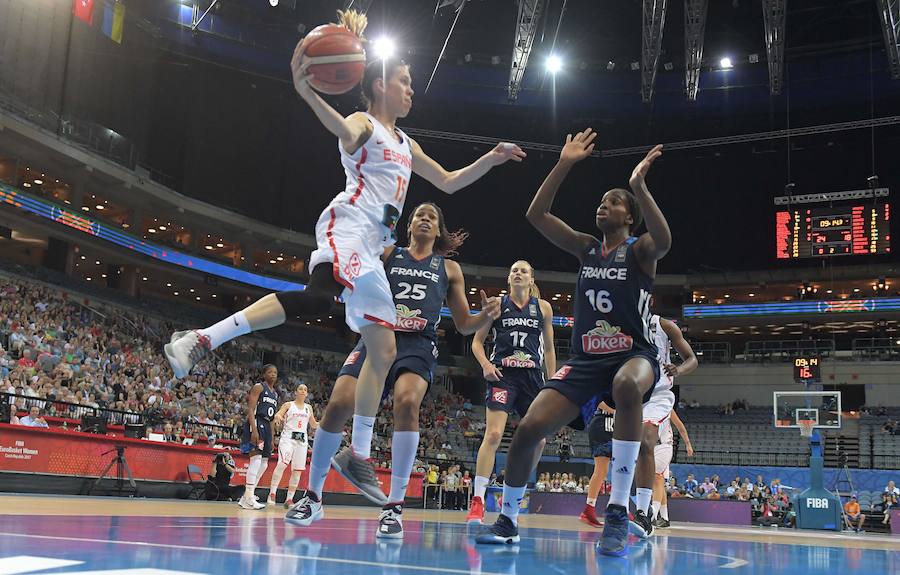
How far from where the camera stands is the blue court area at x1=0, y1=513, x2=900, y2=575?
267 centimetres

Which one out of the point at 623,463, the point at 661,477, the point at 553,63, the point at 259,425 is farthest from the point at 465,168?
the point at 553,63

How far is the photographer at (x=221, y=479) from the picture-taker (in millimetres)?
14281

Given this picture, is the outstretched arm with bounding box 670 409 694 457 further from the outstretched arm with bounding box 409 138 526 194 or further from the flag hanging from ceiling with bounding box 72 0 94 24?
the flag hanging from ceiling with bounding box 72 0 94 24

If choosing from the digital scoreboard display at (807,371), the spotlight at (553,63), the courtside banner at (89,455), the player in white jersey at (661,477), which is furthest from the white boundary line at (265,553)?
the spotlight at (553,63)

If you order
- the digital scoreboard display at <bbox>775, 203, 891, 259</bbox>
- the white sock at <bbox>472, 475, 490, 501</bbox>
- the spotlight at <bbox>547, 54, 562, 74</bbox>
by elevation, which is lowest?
the white sock at <bbox>472, 475, 490, 501</bbox>

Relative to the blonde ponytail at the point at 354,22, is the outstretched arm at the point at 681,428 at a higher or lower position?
lower

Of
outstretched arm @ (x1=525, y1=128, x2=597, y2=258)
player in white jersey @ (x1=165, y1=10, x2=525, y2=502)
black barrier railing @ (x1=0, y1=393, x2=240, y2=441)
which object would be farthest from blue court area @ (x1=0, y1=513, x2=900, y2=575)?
black barrier railing @ (x1=0, y1=393, x2=240, y2=441)

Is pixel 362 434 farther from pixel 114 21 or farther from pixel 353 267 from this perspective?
pixel 114 21

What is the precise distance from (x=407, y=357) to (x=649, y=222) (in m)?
1.93

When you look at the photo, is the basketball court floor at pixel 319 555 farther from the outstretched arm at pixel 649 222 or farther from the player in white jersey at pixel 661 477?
the player in white jersey at pixel 661 477

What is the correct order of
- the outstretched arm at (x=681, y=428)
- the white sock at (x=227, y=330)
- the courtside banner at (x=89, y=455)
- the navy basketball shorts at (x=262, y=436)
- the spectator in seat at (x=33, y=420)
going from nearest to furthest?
the white sock at (x=227, y=330)
the outstretched arm at (x=681, y=428)
the courtside banner at (x=89, y=455)
the navy basketball shorts at (x=262, y=436)
the spectator in seat at (x=33, y=420)

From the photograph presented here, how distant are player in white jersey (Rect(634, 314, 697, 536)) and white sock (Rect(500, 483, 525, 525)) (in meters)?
1.46

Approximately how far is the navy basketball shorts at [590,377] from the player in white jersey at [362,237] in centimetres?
108

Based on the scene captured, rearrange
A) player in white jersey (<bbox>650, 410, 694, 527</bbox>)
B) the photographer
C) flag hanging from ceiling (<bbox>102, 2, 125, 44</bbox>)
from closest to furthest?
player in white jersey (<bbox>650, 410, 694, 527</bbox>) < the photographer < flag hanging from ceiling (<bbox>102, 2, 125, 44</bbox>)
